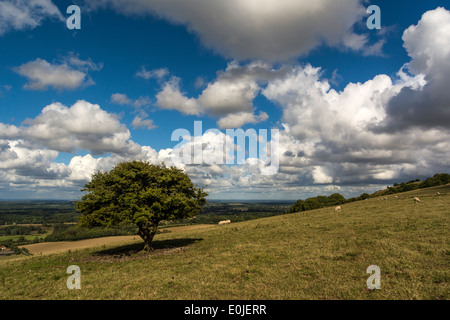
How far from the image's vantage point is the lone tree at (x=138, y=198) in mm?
22422

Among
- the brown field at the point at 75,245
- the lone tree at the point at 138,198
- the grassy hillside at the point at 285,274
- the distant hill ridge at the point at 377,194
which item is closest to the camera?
the grassy hillside at the point at 285,274

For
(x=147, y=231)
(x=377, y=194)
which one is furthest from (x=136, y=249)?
(x=377, y=194)

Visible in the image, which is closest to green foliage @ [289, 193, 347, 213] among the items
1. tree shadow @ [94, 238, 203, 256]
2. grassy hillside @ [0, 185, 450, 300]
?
tree shadow @ [94, 238, 203, 256]

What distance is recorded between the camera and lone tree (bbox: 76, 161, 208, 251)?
73.6ft

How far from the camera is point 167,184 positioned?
25516 mm

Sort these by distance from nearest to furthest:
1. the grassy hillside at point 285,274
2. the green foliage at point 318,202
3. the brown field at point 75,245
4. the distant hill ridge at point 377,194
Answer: the grassy hillside at point 285,274 → the brown field at point 75,245 → the distant hill ridge at point 377,194 → the green foliage at point 318,202

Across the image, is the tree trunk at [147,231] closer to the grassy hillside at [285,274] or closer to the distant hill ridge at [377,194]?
the grassy hillside at [285,274]

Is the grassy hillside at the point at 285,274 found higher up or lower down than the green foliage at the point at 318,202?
higher up

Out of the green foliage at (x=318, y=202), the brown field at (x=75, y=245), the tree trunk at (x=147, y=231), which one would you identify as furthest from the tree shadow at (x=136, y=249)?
the green foliage at (x=318, y=202)

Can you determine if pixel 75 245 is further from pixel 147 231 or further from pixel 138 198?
pixel 138 198

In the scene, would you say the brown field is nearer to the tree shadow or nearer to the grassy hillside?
the tree shadow

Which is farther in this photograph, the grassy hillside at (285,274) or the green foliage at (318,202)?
the green foliage at (318,202)

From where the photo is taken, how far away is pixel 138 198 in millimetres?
23062
